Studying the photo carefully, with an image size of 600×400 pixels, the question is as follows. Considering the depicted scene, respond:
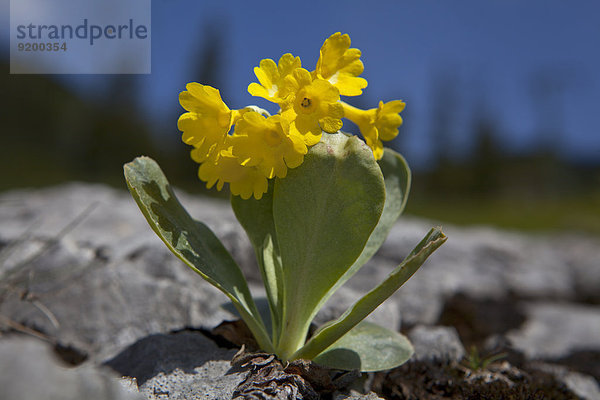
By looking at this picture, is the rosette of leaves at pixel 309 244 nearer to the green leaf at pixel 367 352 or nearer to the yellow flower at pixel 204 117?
the green leaf at pixel 367 352

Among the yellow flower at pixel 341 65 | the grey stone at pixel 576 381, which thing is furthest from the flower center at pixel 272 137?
the grey stone at pixel 576 381

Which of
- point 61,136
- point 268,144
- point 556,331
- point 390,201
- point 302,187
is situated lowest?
point 61,136

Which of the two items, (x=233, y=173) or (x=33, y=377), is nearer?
(x=33, y=377)

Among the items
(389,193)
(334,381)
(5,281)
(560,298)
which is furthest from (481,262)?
(5,281)

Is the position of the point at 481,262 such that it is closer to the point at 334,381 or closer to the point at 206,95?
the point at 334,381

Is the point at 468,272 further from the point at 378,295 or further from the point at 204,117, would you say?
the point at 204,117

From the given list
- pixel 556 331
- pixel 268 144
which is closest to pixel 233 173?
pixel 268 144

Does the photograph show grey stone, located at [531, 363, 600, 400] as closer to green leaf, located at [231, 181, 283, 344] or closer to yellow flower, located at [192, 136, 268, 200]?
green leaf, located at [231, 181, 283, 344]
